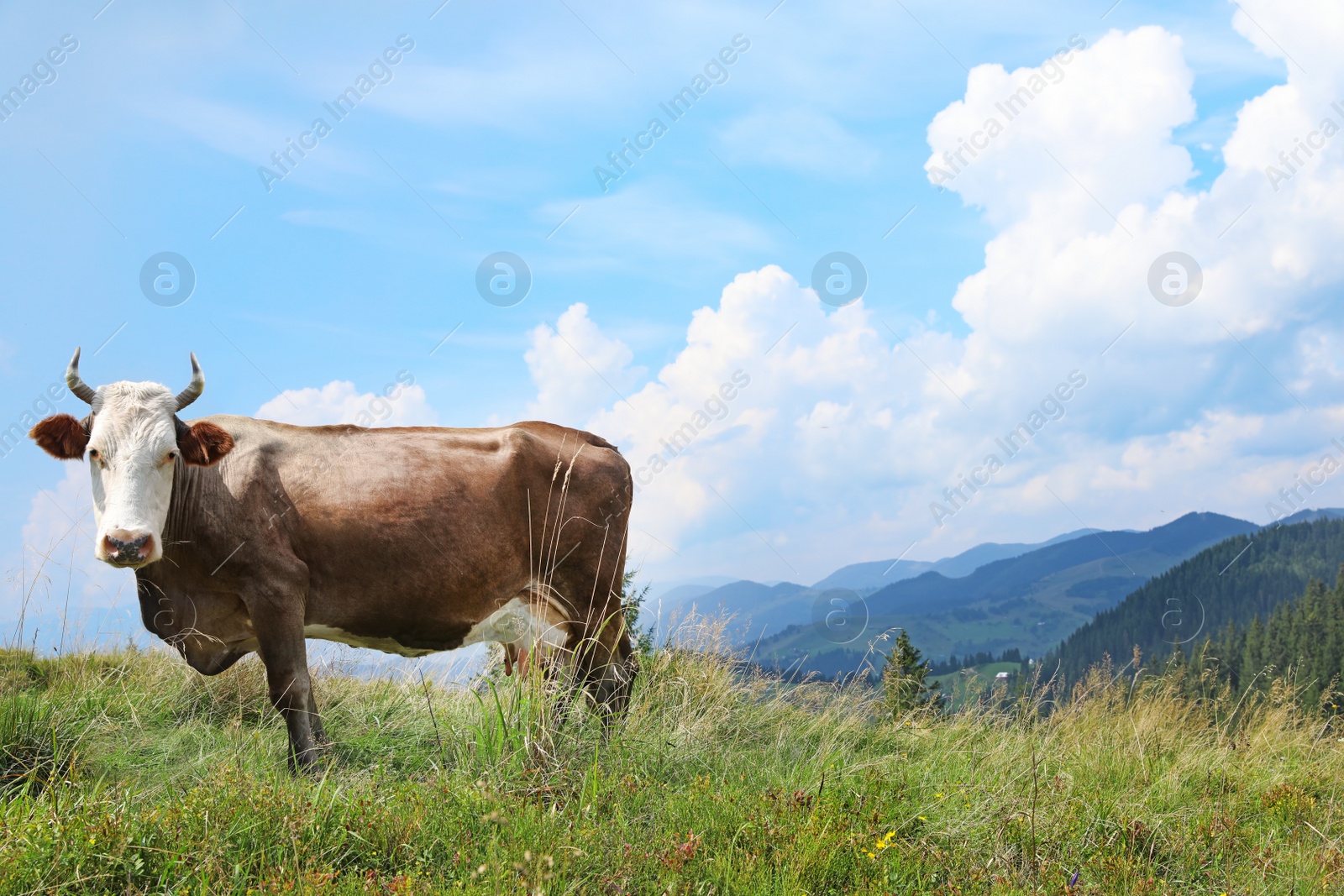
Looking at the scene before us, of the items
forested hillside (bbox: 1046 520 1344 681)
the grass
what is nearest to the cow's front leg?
the grass

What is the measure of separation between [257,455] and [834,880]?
5450 mm

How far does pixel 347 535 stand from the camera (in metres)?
7.57

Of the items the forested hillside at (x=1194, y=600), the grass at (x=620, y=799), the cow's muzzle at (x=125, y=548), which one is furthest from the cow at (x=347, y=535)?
the forested hillside at (x=1194, y=600)

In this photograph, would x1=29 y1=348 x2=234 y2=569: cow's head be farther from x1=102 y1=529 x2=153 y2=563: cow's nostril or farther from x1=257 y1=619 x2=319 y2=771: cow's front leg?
x1=257 y1=619 x2=319 y2=771: cow's front leg

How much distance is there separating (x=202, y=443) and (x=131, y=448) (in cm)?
48

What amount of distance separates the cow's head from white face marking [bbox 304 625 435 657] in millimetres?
1380

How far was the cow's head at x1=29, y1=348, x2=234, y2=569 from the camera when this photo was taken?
6.55 m

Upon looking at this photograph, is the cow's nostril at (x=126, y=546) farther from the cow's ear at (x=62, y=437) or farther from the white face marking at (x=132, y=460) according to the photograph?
the cow's ear at (x=62, y=437)

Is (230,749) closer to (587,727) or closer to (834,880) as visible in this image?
(587,727)

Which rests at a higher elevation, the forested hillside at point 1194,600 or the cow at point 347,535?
the cow at point 347,535

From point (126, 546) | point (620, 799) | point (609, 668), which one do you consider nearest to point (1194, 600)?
point (609, 668)

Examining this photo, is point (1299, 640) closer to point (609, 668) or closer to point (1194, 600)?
point (609, 668)

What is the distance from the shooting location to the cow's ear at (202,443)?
714cm

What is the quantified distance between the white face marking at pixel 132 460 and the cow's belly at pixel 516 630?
208 centimetres
